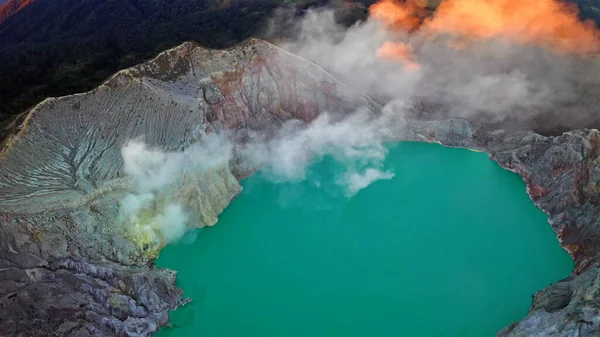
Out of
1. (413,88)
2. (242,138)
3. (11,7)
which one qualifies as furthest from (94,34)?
(413,88)

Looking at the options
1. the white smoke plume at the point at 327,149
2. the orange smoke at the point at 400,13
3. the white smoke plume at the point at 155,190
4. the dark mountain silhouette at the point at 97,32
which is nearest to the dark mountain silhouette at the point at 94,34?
the dark mountain silhouette at the point at 97,32

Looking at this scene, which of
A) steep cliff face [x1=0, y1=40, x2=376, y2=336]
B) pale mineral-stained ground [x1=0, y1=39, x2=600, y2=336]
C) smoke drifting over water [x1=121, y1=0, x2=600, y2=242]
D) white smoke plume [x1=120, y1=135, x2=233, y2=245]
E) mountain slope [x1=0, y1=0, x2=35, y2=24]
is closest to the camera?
pale mineral-stained ground [x1=0, y1=39, x2=600, y2=336]

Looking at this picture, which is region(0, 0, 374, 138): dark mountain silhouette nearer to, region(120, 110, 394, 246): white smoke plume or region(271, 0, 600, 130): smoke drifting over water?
region(120, 110, 394, 246): white smoke plume

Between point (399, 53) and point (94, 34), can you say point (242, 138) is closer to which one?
point (399, 53)

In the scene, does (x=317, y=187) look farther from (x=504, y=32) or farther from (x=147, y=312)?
(x=504, y=32)

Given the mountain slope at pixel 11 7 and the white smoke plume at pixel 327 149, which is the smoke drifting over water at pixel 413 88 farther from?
the mountain slope at pixel 11 7

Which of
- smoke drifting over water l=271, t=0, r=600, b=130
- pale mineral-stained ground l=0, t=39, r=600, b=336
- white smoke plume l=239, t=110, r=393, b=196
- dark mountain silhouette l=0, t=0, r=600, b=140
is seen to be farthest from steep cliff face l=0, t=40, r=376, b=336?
smoke drifting over water l=271, t=0, r=600, b=130
